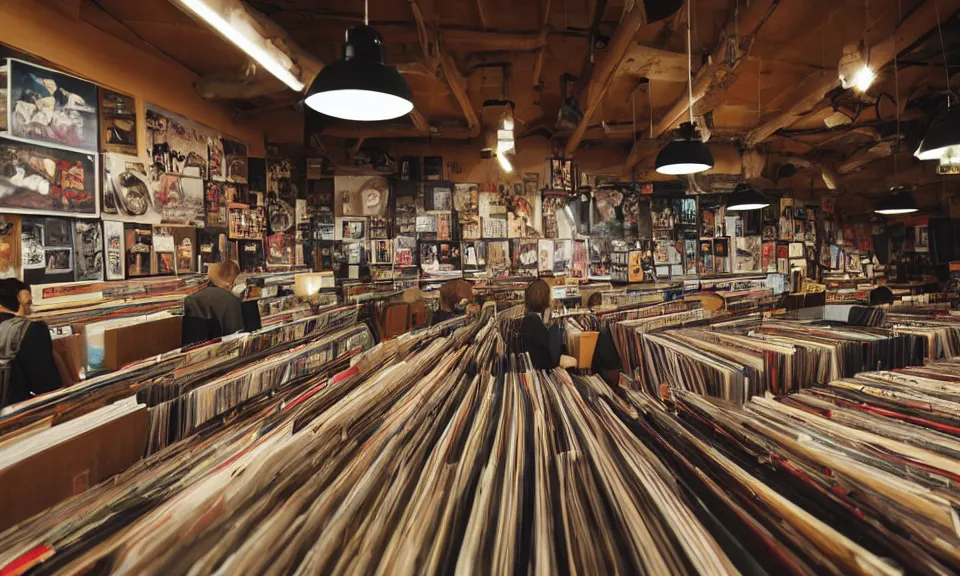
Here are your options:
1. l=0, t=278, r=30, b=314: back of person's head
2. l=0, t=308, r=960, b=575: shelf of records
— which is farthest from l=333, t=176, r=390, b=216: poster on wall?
l=0, t=308, r=960, b=575: shelf of records

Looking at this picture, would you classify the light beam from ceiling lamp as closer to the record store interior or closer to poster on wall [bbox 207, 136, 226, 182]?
the record store interior

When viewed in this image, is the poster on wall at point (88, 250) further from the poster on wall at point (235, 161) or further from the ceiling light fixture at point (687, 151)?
the ceiling light fixture at point (687, 151)

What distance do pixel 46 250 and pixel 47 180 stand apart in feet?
1.60

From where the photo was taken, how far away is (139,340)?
2.06m

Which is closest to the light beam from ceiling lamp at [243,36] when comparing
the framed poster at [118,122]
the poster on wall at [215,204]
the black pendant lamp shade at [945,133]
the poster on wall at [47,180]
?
the poster on wall at [47,180]

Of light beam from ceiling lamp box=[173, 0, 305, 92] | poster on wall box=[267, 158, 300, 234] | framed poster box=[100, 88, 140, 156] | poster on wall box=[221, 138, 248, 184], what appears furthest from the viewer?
poster on wall box=[267, 158, 300, 234]

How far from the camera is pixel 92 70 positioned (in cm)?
330

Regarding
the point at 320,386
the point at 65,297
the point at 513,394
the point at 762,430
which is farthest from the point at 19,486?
the point at 65,297

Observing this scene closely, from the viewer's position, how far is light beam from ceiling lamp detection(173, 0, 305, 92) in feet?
5.97

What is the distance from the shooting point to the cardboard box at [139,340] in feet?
5.99

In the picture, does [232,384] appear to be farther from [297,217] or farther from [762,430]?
[297,217]

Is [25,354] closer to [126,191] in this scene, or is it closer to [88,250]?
[88,250]

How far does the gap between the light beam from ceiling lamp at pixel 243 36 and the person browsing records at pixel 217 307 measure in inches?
59.9

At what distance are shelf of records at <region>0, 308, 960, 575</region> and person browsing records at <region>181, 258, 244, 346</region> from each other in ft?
7.32
